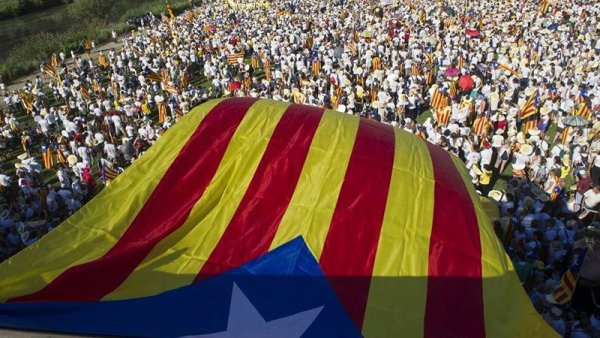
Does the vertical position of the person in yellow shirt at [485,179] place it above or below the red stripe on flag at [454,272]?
below

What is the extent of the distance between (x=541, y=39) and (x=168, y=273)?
62.9 ft

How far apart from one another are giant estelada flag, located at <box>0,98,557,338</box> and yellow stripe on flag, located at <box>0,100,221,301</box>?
19 mm

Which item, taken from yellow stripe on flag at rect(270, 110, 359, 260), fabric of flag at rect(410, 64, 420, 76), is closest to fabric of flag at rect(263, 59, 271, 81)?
fabric of flag at rect(410, 64, 420, 76)

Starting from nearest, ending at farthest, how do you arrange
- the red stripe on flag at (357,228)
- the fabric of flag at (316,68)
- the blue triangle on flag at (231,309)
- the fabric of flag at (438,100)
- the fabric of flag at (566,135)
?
the blue triangle on flag at (231,309) → the red stripe on flag at (357,228) → the fabric of flag at (566,135) → the fabric of flag at (438,100) → the fabric of flag at (316,68)

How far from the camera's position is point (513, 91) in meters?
14.3

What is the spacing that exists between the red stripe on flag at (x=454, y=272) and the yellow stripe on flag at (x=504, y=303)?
0.26 feet

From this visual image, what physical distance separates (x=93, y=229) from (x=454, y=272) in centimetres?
435

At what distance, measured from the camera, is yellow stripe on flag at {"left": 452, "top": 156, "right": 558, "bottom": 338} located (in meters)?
4.61

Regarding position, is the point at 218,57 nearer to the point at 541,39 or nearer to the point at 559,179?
the point at 541,39

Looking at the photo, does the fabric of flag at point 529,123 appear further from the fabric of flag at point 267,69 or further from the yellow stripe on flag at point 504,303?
the fabric of flag at point 267,69

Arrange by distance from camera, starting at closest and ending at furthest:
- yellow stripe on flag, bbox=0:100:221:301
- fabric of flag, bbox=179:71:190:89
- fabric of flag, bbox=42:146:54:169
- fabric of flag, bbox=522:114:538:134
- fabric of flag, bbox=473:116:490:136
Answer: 1. yellow stripe on flag, bbox=0:100:221:301
2. fabric of flag, bbox=473:116:490:136
3. fabric of flag, bbox=522:114:538:134
4. fabric of flag, bbox=42:146:54:169
5. fabric of flag, bbox=179:71:190:89

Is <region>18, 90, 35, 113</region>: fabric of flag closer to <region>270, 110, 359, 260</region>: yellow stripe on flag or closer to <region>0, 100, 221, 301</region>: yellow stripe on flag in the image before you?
<region>0, 100, 221, 301</region>: yellow stripe on flag

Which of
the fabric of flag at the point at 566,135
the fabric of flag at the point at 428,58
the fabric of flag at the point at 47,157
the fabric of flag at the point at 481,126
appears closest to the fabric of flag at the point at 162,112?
the fabric of flag at the point at 47,157

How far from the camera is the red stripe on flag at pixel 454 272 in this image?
4.64m
